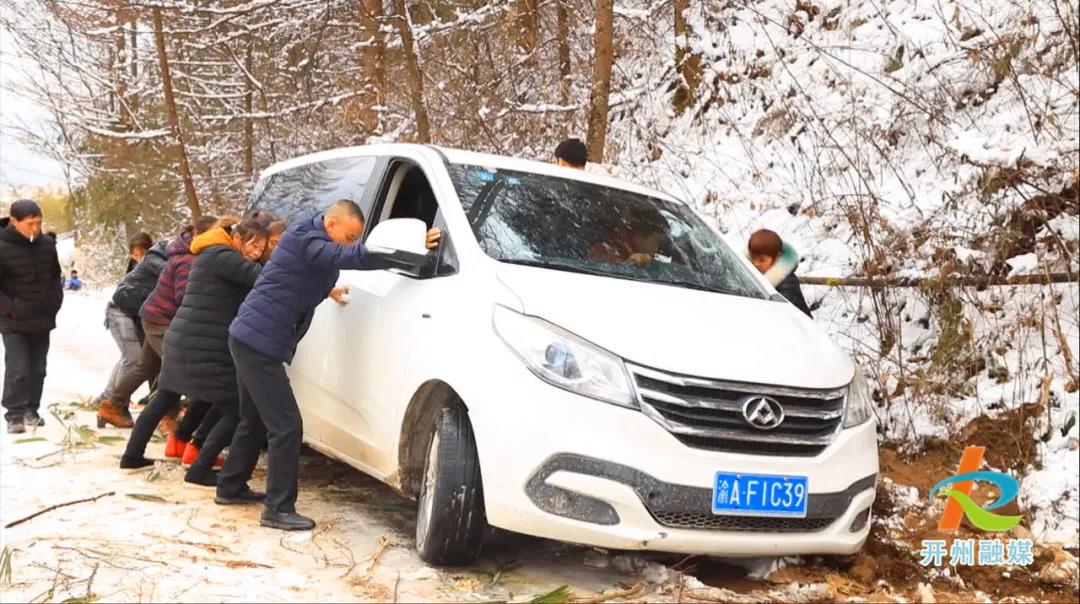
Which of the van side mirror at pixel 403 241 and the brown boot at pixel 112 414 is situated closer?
the van side mirror at pixel 403 241

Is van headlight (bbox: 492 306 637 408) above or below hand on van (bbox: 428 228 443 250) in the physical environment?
below

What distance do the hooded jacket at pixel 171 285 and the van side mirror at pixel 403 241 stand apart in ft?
9.37

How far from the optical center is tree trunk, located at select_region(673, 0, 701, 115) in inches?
452

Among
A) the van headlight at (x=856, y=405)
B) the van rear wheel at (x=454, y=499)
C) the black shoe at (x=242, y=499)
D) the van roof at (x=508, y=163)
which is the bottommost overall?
the black shoe at (x=242, y=499)

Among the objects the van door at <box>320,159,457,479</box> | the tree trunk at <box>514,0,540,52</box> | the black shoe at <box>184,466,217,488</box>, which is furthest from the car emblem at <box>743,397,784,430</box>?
the tree trunk at <box>514,0,540,52</box>

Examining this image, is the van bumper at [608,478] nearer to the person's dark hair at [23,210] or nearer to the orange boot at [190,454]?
the orange boot at [190,454]

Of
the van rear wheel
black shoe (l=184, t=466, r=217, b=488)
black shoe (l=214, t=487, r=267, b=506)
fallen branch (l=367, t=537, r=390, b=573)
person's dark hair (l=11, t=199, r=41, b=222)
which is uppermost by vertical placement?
person's dark hair (l=11, t=199, r=41, b=222)

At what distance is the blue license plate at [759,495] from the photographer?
3582 millimetres

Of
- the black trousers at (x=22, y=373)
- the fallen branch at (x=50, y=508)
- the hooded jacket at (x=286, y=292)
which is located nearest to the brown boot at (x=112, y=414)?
the black trousers at (x=22, y=373)

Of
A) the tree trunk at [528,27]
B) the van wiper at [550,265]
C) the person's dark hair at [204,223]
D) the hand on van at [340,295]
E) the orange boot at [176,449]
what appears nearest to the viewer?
the van wiper at [550,265]

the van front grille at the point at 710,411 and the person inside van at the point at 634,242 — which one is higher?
the person inside van at the point at 634,242

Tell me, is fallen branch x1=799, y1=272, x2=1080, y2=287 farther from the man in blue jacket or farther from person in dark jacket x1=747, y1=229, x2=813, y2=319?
the man in blue jacket

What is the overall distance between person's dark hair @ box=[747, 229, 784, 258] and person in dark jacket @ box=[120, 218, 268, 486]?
2.89 meters

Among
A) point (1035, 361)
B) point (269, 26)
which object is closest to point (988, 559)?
point (1035, 361)
